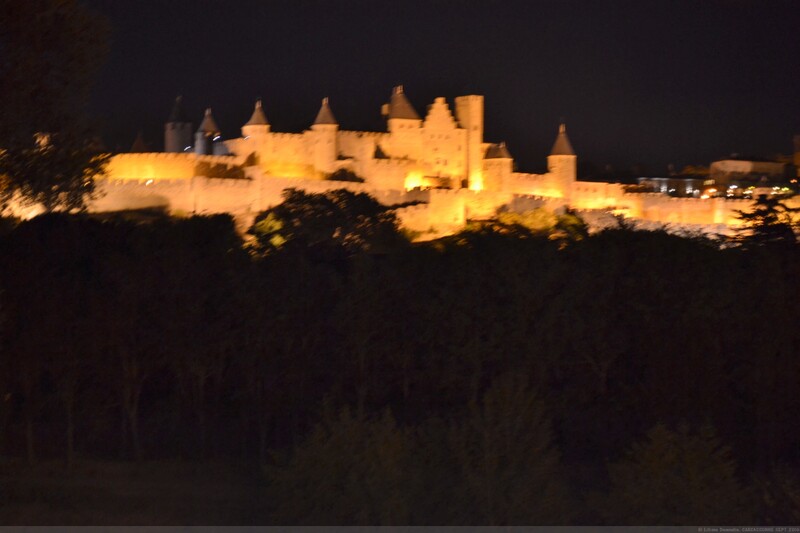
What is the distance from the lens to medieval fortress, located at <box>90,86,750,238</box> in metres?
43.9

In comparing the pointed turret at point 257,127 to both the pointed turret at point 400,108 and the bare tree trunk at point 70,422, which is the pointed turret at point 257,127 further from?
the bare tree trunk at point 70,422

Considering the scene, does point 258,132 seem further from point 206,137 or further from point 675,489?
point 675,489

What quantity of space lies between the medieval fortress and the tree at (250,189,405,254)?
58.8 inches

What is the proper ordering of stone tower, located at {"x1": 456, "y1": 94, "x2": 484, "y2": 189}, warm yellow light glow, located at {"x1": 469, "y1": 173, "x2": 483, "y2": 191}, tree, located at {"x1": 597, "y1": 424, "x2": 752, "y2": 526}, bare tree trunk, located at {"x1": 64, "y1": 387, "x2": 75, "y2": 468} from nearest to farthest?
tree, located at {"x1": 597, "y1": 424, "x2": 752, "y2": 526} → bare tree trunk, located at {"x1": 64, "y1": 387, "x2": 75, "y2": 468} → warm yellow light glow, located at {"x1": 469, "y1": 173, "x2": 483, "y2": 191} → stone tower, located at {"x1": 456, "y1": 94, "x2": 484, "y2": 189}

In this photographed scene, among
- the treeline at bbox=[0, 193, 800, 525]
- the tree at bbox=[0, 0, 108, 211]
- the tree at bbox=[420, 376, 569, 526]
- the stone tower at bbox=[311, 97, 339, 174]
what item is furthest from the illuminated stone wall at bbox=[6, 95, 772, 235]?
the tree at bbox=[0, 0, 108, 211]

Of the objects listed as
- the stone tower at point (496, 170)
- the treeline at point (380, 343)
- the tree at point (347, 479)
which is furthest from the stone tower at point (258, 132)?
the tree at point (347, 479)

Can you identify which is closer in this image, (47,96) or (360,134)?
(47,96)

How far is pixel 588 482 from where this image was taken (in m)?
21.7

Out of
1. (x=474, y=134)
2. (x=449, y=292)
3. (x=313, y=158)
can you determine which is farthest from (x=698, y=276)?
(x=474, y=134)

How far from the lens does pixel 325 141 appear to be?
49.0m

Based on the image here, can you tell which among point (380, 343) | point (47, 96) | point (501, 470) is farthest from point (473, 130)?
point (47, 96)

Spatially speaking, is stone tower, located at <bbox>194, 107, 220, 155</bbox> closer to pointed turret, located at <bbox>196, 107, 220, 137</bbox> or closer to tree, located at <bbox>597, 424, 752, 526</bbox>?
pointed turret, located at <bbox>196, 107, 220, 137</bbox>

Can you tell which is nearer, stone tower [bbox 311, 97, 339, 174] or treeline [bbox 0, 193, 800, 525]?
treeline [bbox 0, 193, 800, 525]

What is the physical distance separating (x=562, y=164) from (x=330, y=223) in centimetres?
2093
